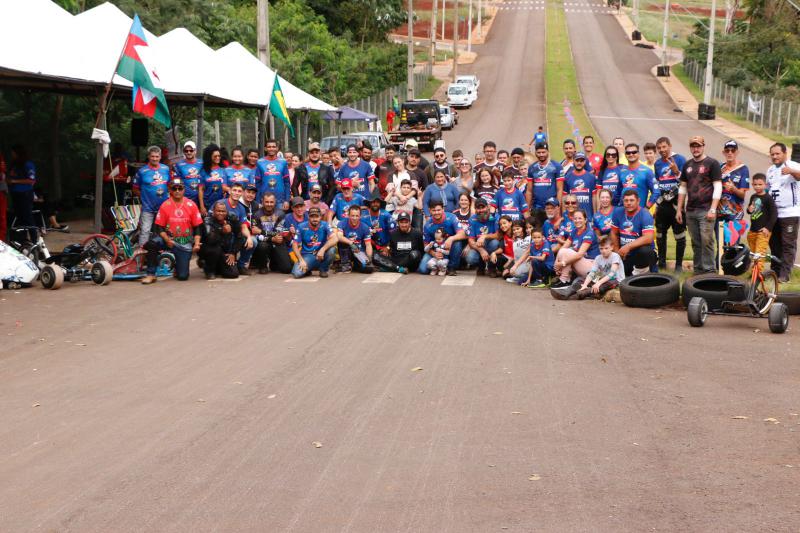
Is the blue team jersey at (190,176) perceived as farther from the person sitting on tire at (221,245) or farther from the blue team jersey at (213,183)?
the person sitting on tire at (221,245)

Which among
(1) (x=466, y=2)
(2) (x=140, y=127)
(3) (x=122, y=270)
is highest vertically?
(1) (x=466, y=2)

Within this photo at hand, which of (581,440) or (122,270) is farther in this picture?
(122,270)

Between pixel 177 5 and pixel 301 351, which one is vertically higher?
pixel 177 5

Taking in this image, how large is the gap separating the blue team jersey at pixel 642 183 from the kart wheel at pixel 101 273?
8.17 m

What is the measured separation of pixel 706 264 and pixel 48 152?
18.6m

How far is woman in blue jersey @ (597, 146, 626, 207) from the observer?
16438 mm

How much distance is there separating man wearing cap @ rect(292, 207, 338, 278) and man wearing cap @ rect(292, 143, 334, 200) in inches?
92.4

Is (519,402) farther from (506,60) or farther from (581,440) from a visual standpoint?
(506,60)

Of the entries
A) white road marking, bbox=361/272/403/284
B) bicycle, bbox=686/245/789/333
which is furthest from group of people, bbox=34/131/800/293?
bicycle, bbox=686/245/789/333

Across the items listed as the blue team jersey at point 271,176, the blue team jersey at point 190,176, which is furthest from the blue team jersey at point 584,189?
the blue team jersey at point 190,176

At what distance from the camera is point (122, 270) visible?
16.3 meters

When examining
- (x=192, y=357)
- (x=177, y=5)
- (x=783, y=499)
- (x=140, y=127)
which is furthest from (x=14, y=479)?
(x=177, y=5)

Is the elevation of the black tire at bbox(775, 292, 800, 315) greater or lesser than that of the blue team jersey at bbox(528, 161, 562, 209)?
lesser

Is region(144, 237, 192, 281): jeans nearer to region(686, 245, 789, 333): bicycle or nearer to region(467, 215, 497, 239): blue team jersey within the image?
region(467, 215, 497, 239): blue team jersey
